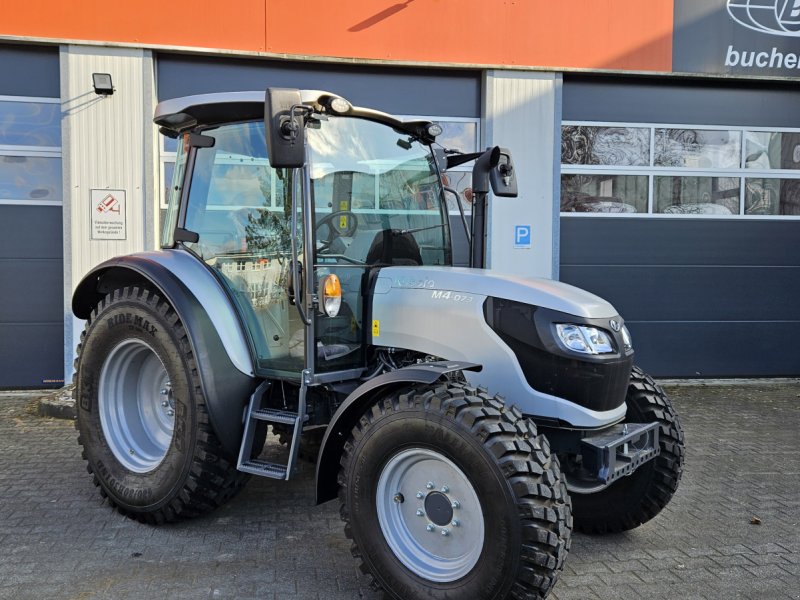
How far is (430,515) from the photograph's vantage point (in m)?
2.91

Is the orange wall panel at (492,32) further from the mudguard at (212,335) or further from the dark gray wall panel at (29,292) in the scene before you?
the mudguard at (212,335)

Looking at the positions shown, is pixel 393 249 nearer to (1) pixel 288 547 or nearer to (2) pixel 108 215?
(1) pixel 288 547

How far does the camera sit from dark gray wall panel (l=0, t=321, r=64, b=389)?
7438mm

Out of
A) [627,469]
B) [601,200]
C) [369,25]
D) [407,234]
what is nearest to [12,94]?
[369,25]

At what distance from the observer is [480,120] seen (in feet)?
26.6

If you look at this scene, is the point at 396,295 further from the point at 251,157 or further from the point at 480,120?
the point at 480,120

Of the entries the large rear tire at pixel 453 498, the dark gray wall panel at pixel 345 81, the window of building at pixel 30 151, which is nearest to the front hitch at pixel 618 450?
the large rear tire at pixel 453 498

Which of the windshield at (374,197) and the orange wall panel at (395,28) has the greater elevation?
the orange wall panel at (395,28)

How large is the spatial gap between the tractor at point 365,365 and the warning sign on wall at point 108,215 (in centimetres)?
311

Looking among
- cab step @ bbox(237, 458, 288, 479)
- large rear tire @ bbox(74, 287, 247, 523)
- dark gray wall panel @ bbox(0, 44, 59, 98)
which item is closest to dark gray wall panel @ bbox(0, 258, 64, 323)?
dark gray wall panel @ bbox(0, 44, 59, 98)

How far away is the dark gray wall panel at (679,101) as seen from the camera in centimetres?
825

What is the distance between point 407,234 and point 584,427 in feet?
4.79

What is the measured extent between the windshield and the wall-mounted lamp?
15.0 ft

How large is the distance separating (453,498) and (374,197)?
1.71m
